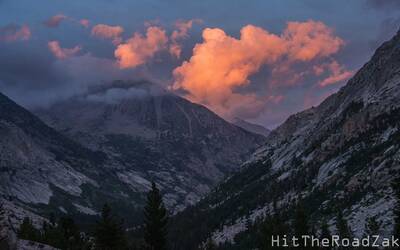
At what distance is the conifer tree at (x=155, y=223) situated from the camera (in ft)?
307

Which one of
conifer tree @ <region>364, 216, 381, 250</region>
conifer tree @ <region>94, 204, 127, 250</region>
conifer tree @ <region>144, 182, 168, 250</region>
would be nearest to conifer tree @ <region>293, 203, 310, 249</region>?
conifer tree @ <region>144, 182, 168, 250</region>

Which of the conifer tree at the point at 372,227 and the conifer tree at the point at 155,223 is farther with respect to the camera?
the conifer tree at the point at 372,227

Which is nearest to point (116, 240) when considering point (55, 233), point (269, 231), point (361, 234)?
point (269, 231)

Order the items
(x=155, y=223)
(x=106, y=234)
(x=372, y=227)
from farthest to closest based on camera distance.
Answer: (x=372, y=227) → (x=106, y=234) → (x=155, y=223)

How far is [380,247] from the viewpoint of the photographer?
13438 cm

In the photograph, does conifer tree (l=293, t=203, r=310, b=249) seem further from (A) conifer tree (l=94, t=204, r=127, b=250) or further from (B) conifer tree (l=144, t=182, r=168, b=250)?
(A) conifer tree (l=94, t=204, r=127, b=250)

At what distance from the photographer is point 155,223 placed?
93.8 m

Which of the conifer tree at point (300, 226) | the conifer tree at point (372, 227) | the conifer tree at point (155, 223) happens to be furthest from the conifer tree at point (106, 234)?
the conifer tree at point (372, 227)

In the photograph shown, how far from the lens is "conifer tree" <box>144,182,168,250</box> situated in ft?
307

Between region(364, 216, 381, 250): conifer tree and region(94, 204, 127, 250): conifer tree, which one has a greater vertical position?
region(364, 216, 381, 250): conifer tree

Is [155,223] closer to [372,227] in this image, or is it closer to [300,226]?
[300,226]

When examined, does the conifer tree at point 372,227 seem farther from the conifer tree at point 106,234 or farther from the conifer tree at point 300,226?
the conifer tree at point 106,234

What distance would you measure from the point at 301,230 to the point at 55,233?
8464 centimetres

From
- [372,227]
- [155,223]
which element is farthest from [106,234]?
[372,227]
